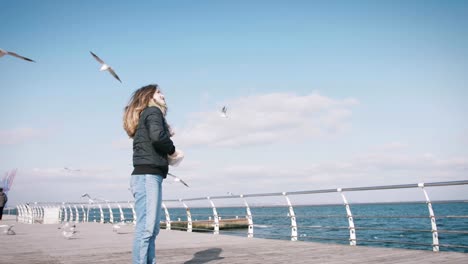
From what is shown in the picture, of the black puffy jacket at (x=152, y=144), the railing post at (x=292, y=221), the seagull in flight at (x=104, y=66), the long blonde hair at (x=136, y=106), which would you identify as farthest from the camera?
the railing post at (x=292, y=221)

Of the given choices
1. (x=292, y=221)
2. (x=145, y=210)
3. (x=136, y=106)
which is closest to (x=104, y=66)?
(x=136, y=106)

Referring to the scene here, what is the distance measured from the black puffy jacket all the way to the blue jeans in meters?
0.07

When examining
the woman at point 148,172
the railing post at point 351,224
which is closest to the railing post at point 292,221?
the railing post at point 351,224

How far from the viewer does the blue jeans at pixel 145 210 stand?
321cm

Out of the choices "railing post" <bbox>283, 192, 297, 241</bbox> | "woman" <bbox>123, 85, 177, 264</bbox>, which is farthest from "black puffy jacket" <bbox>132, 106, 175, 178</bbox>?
"railing post" <bbox>283, 192, 297, 241</bbox>

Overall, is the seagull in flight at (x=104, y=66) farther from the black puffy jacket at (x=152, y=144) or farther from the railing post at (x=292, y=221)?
the railing post at (x=292, y=221)

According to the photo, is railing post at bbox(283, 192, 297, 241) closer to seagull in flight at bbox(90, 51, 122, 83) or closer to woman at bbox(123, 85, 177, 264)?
seagull in flight at bbox(90, 51, 122, 83)

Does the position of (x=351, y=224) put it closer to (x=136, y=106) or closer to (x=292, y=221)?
(x=292, y=221)

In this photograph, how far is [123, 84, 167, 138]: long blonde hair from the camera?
3.45 meters

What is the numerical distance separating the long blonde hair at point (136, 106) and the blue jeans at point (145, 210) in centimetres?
44

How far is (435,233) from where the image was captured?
5258mm

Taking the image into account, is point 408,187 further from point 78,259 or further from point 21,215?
point 21,215

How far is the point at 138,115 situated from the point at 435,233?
13.6 feet

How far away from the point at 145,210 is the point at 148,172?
0.32 meters
